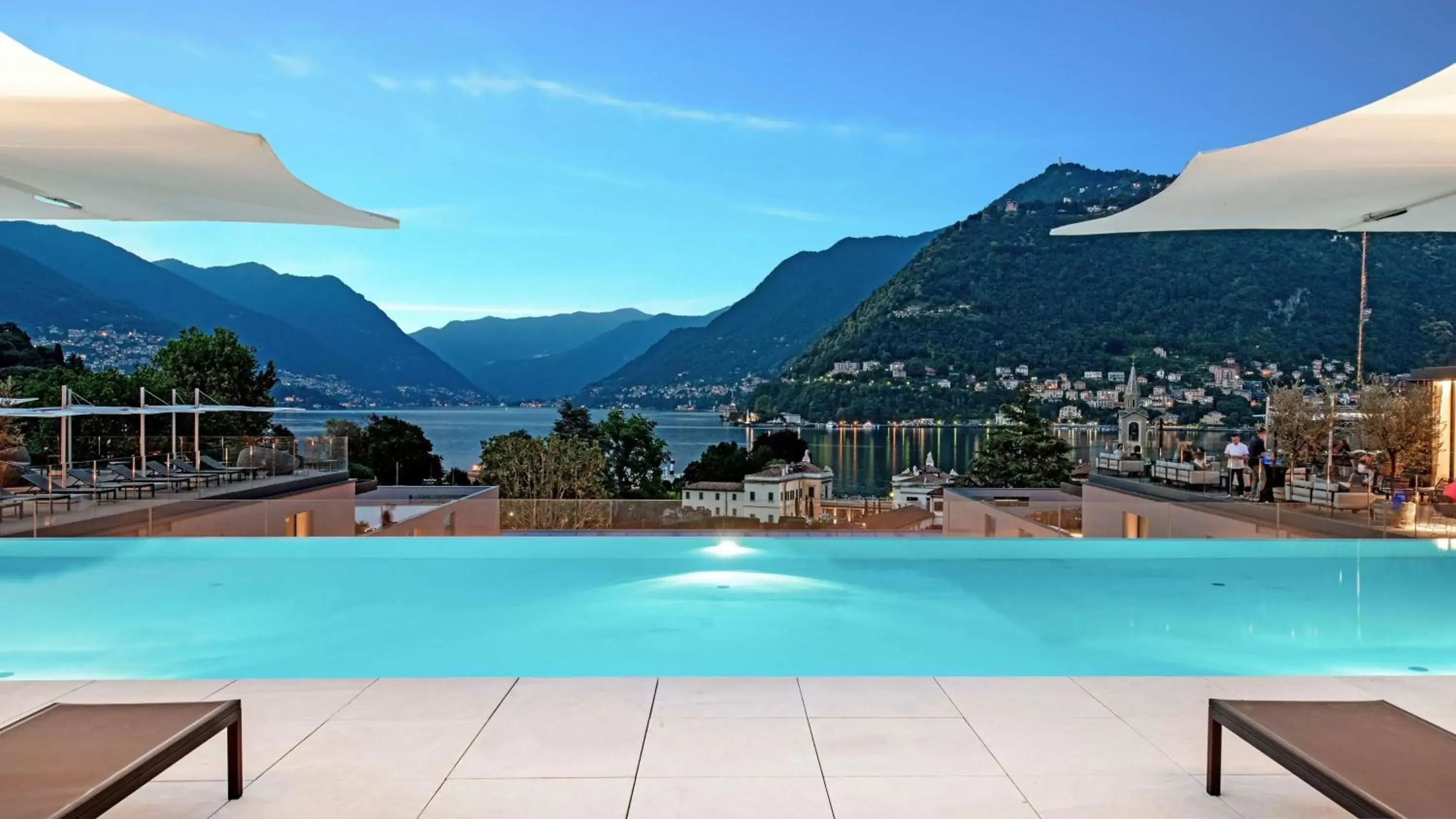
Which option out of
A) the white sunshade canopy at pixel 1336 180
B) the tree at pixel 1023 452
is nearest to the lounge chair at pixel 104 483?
the white sunshade canopy at pixel 1336 180

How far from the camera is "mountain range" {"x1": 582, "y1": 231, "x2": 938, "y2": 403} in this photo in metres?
81.5

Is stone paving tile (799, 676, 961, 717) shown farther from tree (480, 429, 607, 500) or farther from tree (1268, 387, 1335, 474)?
tree (480, 429, 607, 500)

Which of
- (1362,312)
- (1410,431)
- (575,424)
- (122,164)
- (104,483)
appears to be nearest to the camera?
(122,164)

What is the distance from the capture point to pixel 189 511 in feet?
26.4

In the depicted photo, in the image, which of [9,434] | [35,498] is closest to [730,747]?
[35,498]

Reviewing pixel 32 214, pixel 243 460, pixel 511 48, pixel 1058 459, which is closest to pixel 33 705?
pixel 32 214

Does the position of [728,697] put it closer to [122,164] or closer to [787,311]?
[122,164]

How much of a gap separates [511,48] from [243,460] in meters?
28.2

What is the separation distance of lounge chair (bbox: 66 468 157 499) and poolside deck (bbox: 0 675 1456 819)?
22.8 feet

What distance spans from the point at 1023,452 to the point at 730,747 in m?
45.3

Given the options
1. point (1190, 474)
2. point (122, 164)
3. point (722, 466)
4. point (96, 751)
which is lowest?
point (722, 466)

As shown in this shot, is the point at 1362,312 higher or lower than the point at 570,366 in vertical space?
lower

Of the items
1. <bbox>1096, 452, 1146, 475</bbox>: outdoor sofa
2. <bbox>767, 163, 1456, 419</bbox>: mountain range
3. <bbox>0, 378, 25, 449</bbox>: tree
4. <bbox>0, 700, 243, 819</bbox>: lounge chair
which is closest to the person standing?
<bbox>1096, 452, 1146, 475</bbox>: outdoor sofa

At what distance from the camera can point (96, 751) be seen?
226 centimetres
